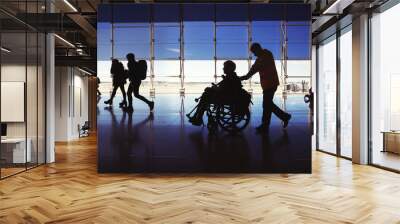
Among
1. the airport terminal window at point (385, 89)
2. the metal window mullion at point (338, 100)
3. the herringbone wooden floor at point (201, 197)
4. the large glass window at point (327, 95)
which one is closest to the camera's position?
the herringbone wooden floor at point (201, 197)

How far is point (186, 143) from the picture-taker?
23.0 ft

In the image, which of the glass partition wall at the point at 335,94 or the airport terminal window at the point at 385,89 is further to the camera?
the glass partition wall at the point at 335,94

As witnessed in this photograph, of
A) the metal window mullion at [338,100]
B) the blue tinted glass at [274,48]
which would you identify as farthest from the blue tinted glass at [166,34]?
the metal window mullion at [338,100]

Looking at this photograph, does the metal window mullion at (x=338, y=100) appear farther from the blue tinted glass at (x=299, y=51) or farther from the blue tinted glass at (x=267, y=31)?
the blue tinted glass at (x=267, y=31)

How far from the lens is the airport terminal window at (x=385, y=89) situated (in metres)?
7.13

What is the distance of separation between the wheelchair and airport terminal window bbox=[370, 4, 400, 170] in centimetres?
281

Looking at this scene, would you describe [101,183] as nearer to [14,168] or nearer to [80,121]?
[14,168]

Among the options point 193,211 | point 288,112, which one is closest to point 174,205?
point 193,211

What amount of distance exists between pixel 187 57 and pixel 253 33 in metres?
1.32

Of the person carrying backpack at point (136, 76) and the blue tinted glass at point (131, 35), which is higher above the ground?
the blue tinted glass at point (131, 35)

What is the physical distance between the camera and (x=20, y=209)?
4480 mm

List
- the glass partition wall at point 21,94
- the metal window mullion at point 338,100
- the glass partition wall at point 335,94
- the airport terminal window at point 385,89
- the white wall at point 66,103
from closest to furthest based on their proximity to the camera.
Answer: the glass partition wall at point 21,94 < the airport terminal window at point 385,89 < the glass partition wall at point 335,94 < the metal window mullion at point 338,100 < the white wall at point 66,103

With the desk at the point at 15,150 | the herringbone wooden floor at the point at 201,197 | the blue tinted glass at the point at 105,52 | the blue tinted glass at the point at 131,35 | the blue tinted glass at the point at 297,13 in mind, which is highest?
the blue tinted glass at the point at 297,13

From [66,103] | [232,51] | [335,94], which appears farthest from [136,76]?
[66,103]
